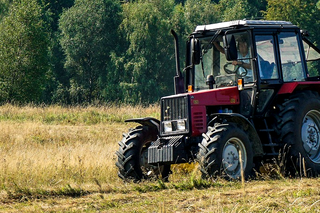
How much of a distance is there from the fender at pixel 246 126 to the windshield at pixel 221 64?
38.2 inches

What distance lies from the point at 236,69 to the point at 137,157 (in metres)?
2.45

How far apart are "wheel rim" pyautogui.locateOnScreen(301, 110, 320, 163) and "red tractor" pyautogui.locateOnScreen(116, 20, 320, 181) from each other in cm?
2

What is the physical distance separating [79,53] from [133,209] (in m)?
49.5

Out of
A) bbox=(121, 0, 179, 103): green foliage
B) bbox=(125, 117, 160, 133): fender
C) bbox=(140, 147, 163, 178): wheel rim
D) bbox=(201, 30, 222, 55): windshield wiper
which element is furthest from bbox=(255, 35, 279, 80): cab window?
bbox=(121, 0, 179, 103): green foliage

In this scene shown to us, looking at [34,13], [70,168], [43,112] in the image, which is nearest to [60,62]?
[34,13]

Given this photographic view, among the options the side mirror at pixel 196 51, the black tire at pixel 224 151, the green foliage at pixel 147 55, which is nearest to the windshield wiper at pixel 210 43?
the side mirror at pixel 196 51

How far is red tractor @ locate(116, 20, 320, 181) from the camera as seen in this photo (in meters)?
11.4

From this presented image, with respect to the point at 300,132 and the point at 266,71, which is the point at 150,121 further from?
the point at 300,132

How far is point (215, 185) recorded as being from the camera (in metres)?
10.5

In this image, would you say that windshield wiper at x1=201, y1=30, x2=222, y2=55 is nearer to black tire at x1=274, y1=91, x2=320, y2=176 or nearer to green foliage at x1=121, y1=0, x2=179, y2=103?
black tire at x1=274, y1=91, x2=320, y2=176

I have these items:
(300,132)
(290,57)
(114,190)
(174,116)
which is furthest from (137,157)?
(290,57)

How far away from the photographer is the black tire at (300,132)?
1196 centimetres

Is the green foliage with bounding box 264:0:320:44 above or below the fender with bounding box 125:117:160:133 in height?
above

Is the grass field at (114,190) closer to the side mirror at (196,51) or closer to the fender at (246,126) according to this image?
the fender at (246,126)
